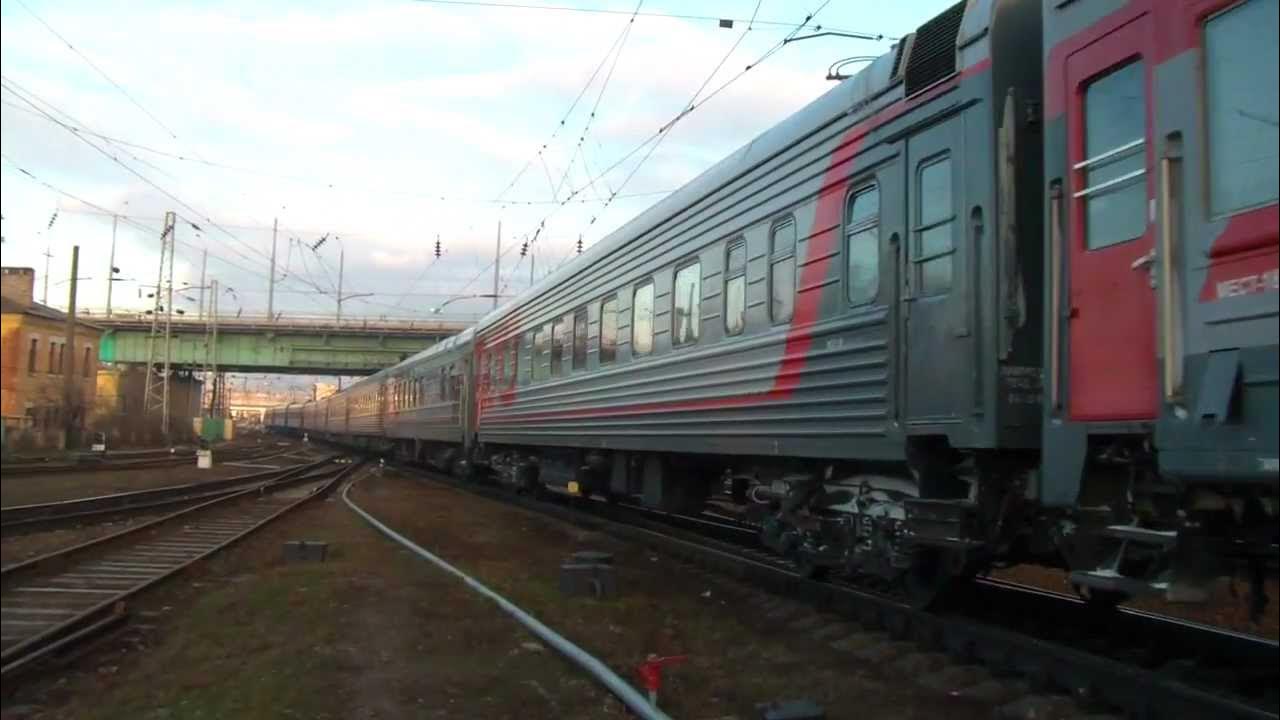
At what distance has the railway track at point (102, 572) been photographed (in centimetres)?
207

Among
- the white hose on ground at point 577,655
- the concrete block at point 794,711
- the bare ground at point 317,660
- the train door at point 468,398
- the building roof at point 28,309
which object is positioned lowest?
the bare ground at point 317,660

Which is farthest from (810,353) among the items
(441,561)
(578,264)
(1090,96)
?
(578,264)

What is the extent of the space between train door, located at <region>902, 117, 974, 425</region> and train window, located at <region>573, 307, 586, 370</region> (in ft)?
25.8

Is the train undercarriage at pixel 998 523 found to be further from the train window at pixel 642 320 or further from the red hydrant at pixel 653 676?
the red hydrant at pixel 653 676

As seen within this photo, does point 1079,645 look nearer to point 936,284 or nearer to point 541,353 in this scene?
point 936,284

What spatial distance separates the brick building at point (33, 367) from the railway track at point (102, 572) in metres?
0.31

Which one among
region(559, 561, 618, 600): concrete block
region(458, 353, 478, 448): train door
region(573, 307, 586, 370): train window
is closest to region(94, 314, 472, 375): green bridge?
region(458, 353, 478, 448): train door

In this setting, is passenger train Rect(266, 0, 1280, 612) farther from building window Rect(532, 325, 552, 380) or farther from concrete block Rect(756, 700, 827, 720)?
building window Rect(532, 325, 552, 380)

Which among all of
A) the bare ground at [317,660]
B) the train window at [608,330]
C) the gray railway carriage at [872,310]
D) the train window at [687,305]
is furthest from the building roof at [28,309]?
the train window at [608,330]

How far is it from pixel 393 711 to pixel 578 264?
997 centimetres

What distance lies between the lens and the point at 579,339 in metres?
14.3

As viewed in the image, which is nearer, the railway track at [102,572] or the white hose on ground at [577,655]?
the railway track at [102,572]

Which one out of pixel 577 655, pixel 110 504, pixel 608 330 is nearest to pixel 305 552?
pixel 110 504

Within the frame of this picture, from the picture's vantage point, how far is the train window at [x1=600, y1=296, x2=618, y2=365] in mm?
12648
